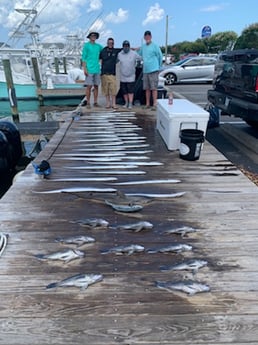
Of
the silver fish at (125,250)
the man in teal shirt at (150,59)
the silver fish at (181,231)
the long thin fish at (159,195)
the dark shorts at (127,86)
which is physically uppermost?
the man in teal shirt at (150,59)

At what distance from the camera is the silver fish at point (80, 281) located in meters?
2.02

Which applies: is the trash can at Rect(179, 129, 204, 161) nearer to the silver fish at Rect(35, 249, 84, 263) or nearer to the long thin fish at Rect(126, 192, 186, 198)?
the long thin fish at Rect(126, 192, 186, 198)

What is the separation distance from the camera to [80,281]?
6.69ft

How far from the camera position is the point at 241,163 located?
5.53m

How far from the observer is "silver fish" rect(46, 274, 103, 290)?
2018mm

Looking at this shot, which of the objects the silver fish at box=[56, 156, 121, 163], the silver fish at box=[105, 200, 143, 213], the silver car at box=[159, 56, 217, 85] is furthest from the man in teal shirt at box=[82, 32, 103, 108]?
the silver car at box=[159, 56, 217, 85]

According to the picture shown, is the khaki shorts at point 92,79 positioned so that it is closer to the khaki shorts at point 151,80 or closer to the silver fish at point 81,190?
the khaki shorts at point 151,80

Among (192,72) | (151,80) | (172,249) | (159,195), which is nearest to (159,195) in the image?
(159,195)

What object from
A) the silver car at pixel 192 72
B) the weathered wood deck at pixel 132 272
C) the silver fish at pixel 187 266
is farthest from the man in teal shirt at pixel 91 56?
the silver car at pixel 192 72

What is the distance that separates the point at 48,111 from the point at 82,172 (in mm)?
13111

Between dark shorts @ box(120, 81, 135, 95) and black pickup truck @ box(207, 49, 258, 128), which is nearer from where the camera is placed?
black pickup truck @ box(207, 49, 258, 128)

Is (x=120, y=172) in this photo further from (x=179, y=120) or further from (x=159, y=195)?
(x=179, y=120)

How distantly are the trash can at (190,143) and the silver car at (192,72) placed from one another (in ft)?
45.1

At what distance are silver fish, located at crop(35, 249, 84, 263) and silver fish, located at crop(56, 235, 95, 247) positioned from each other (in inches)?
5.0
